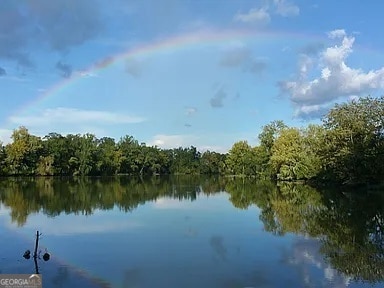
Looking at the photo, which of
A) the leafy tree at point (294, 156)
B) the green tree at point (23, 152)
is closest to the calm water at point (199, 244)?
the leafy tree at point (294, 156)

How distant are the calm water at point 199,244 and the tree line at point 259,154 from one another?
13.5 metres

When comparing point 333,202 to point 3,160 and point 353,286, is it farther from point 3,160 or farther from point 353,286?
point 3,160

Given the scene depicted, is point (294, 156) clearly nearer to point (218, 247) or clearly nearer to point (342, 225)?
point (342, 225)

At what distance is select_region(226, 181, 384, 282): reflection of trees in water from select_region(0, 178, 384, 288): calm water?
2.0 inches

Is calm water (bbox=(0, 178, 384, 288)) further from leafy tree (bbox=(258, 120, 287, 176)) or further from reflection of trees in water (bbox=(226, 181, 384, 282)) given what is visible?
leafy tree (bbox=(258, 120, 287, 176))

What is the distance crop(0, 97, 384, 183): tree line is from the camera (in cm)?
5062

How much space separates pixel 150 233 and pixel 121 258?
644 centimetres

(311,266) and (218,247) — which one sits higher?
(218,247)

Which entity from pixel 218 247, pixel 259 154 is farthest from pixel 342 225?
pixel 259 154

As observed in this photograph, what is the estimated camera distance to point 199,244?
21750mm

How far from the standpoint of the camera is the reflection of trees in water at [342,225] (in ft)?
57.9

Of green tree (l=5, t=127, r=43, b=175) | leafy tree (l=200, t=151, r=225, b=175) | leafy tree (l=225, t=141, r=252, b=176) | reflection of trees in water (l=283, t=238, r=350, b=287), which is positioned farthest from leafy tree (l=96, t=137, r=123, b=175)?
reflection of trees in water (l=283, t=238, r=350, b=287)

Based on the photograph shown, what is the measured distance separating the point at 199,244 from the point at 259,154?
7627cm

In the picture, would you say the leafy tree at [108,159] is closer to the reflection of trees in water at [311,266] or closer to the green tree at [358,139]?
the green tree at [358,139]
